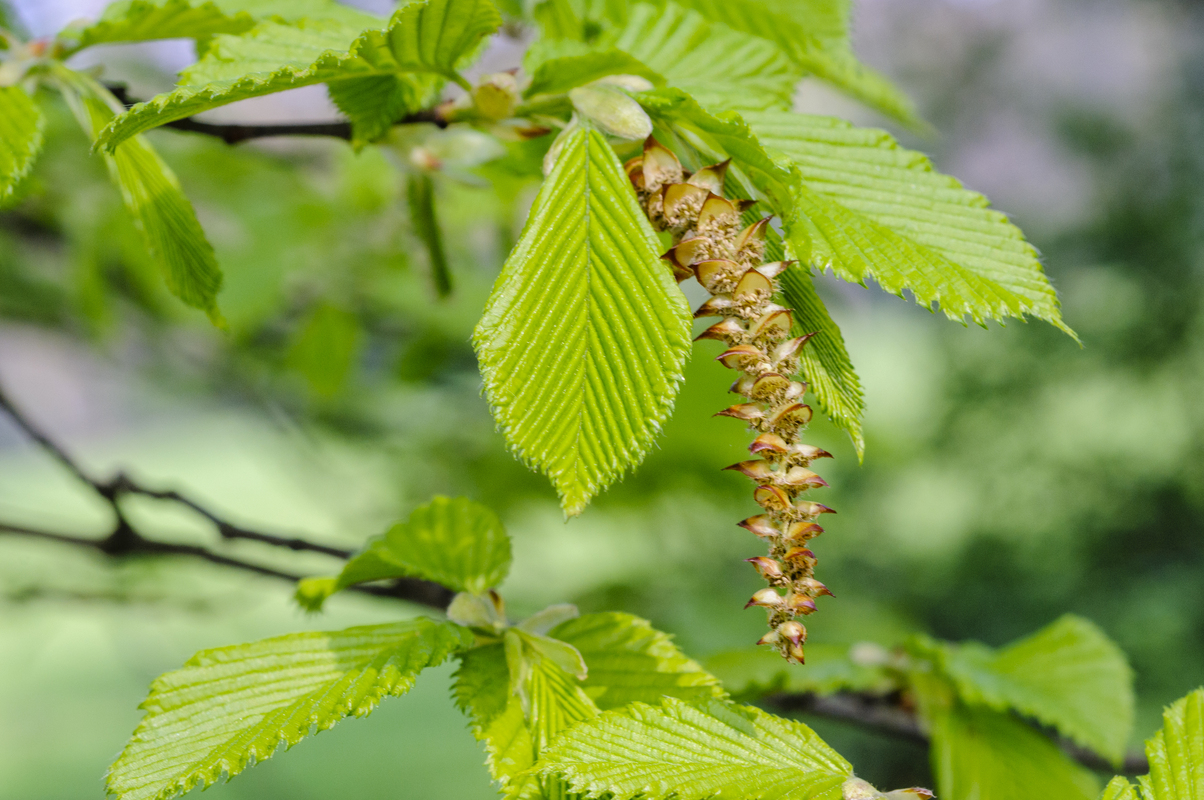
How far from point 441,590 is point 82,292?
0.93 m

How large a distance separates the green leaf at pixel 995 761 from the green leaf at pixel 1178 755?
220mm

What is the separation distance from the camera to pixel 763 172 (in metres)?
0.43

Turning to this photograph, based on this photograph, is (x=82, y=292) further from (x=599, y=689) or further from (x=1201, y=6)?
(x=1201, y=6)

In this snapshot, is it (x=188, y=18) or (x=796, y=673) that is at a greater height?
(x=188, y=18)

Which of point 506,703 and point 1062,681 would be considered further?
point 1062,681

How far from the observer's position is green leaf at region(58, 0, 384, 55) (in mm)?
534

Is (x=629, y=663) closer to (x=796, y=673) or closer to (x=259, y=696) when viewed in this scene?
(x=259, y=696)

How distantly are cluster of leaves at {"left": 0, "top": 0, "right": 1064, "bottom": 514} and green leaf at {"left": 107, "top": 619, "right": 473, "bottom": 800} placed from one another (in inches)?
5.9

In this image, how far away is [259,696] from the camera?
1.50 feet

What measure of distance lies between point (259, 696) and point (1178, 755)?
0.50 meters

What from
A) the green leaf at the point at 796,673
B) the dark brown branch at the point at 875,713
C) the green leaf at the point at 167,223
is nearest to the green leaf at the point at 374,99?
the green leaf at the point at 167,223

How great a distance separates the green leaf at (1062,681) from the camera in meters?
0.75

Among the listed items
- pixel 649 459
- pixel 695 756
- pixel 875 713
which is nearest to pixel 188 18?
pixel 695 756

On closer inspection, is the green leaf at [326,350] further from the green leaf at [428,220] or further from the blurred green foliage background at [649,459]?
the green leaf at [428,220]
